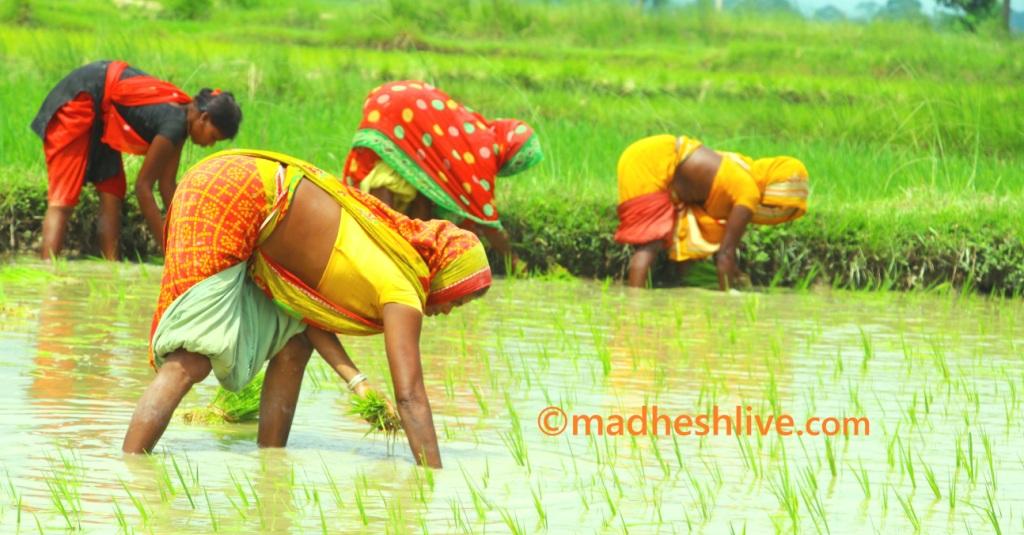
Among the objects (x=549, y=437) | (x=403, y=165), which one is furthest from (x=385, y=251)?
(x=403, y=165)

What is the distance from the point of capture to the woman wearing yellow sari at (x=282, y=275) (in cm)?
398

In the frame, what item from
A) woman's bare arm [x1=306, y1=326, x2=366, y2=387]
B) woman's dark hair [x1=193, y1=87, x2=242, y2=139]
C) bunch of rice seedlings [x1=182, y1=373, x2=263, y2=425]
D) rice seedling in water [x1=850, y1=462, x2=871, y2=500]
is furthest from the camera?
woman's dark hair [x1=193, y1=87, x2=242, y2=139]

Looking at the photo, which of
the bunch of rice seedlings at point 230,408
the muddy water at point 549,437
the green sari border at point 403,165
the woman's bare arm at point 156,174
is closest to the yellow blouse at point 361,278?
the muddy water at point 549,437

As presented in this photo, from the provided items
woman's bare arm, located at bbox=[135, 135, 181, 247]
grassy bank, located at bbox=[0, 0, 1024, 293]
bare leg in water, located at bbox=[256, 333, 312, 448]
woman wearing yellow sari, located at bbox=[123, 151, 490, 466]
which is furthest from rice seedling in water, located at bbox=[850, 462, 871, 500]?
grassy bank, located at bbox=[0, 0, 1024, 293]

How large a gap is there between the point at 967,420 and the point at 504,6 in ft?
64.0

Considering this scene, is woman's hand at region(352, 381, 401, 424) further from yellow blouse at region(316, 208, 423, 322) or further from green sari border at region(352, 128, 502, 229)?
green sari border at region(352, 128, 502, 229)

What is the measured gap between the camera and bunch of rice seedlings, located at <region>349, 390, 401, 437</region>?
4324 millimetres

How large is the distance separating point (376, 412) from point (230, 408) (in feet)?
1.89

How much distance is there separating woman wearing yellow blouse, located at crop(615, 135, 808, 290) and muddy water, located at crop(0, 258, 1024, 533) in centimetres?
131

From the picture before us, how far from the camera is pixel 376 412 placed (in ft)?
14.3

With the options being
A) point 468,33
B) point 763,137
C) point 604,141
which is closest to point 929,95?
point 763,137

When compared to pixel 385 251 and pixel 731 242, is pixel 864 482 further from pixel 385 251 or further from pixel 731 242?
pixel 731 242

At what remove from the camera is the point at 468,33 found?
901 inches

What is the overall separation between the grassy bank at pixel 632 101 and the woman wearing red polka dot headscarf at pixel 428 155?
0.60 meters
